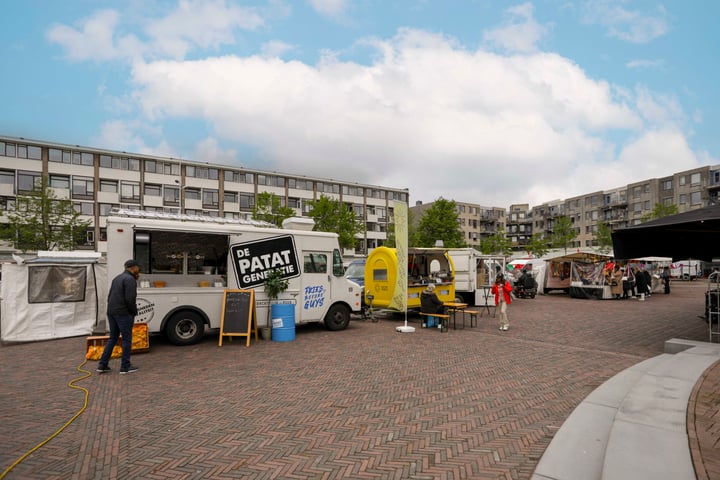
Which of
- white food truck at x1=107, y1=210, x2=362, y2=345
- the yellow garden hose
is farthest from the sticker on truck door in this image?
the yellow garden hose

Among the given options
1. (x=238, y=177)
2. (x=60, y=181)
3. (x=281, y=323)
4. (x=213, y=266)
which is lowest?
(x=281, y=323)

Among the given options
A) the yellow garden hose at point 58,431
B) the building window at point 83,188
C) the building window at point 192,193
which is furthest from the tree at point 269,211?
the yellow garden hose at point 58,431

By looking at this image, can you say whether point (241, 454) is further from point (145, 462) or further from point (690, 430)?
point (690, 430)

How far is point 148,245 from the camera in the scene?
29.6ft

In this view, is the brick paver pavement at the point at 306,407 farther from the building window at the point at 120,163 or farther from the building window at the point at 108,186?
the building window at the point at 120,163

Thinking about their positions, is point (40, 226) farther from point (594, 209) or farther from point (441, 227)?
point (594, 209)

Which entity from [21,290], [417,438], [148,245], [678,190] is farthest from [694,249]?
[678,190]

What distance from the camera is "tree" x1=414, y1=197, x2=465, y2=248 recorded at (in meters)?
45.3

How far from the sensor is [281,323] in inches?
382

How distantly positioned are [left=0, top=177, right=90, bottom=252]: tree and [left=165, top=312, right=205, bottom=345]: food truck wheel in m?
30.7

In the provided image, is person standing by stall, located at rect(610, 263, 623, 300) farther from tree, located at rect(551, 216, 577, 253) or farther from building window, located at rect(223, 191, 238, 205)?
building window, located at rect(223, 191, 238, 205)

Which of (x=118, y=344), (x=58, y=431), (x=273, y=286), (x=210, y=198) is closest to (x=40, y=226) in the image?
(x=210, y=198)

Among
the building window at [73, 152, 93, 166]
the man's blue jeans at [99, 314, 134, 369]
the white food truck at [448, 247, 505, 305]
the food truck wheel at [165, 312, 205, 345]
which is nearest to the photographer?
the man's blue jeans at [99, 314, 134, 369]

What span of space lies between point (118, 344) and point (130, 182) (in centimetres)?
4447
